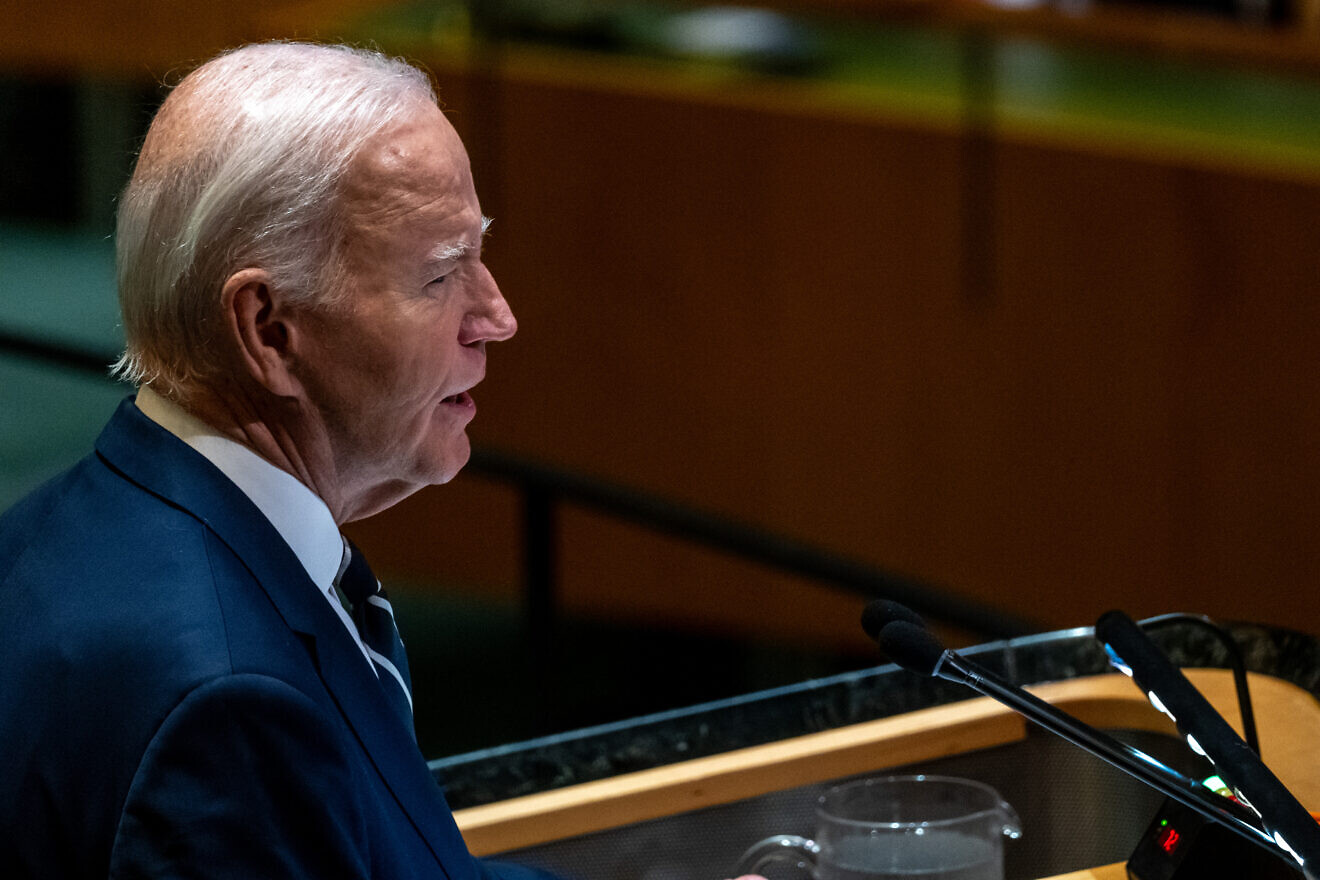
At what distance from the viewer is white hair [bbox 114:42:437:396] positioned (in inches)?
39.2

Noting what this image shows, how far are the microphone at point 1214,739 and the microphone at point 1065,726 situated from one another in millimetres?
14

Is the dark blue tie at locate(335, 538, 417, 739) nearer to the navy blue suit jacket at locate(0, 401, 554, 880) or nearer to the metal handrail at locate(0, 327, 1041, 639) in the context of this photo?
the navy blue suit jacket at locate(0, 401, 554, 880)

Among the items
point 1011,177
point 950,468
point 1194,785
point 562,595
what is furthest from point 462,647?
point 1194,785

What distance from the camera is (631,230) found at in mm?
4184

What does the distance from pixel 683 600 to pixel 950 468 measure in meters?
0.78

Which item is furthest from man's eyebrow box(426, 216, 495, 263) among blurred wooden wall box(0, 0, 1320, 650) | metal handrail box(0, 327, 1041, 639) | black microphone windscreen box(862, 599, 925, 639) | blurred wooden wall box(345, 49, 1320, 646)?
blurred wooden wall box(345, 49, 1320, 646)

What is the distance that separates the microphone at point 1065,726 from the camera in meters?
1.05

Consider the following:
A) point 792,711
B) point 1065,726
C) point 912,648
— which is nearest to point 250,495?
point 912,648

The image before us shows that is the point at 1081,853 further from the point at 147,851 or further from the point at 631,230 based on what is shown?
the point at 631,230

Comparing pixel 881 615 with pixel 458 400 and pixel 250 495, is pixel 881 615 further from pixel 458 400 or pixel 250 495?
pixel 250 495

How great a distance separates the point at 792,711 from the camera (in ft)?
5.09

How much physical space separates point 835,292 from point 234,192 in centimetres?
317

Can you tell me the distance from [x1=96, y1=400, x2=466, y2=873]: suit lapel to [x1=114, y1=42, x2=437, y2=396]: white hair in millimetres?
48

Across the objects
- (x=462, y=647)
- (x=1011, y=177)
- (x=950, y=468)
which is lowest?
(x=462, y=647)
